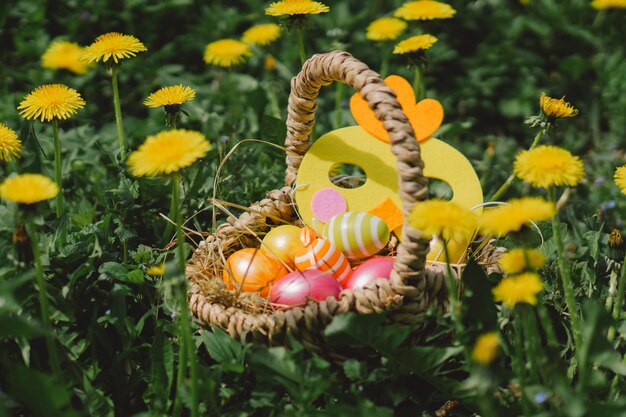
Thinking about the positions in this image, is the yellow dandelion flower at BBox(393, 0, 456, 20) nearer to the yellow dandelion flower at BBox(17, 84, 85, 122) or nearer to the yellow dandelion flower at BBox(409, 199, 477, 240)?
the yellow dandelion flower at BBox(17, 84, 85, 122)

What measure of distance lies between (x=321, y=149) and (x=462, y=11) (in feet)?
6.41

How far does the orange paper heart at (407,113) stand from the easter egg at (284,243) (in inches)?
13.8

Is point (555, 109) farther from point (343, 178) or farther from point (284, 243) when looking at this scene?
point (284, 243)

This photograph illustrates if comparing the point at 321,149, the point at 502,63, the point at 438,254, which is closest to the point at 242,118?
the point at 321,149

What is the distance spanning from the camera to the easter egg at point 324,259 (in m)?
1.78

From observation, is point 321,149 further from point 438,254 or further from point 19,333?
point 19,333

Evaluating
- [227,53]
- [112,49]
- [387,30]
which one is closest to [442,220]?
[112,49]

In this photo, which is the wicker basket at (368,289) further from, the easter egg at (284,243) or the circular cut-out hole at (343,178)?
the circular cut-out hole at (343,178)

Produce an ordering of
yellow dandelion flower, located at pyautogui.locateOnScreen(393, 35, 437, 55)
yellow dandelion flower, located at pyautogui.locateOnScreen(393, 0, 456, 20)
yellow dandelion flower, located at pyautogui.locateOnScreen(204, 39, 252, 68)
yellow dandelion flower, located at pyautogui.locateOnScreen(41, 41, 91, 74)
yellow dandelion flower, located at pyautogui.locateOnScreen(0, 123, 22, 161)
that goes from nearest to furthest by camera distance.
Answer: yellow dandelion flower, located at pyautogui.locateOnScreen(0, 123, 22, 161), yellow dandelion flower, located at pyautogui.locateOnScreen(393, 35, 437, 55), yellow dandelion flower, located at pyautogui.locateOnScreen(393, 0, 456, 20), yellow dandelion flower, located at pyautogui.locateOnScreen(204, 39, 252, 68), yellow dandelion flower, located at pyautogui.locateOnScreen(41, 41, 91, 74)

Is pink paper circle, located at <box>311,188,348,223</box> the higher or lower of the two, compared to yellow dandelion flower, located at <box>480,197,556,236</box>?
lower

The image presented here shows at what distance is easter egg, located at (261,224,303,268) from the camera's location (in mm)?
1881

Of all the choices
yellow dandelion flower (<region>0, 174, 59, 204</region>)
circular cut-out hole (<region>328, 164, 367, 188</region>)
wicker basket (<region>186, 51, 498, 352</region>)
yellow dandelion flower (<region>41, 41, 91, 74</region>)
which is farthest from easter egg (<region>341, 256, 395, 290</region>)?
yellow dandelion flower (<region>41, 41, 91, 74</region>)

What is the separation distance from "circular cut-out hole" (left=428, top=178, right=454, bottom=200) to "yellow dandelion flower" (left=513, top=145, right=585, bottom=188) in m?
1.07

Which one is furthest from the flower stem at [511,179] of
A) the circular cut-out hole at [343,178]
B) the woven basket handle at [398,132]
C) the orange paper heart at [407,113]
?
the woven basket handle at [398,132]
